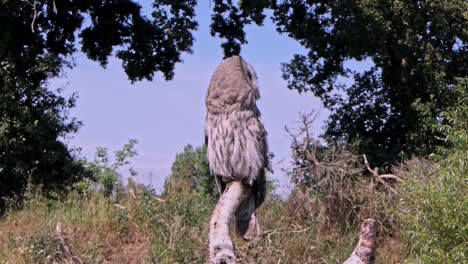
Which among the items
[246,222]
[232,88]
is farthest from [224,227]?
[232,88]

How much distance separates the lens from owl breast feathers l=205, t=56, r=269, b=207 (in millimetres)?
5816

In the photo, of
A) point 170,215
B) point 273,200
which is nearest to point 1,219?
point 170,215

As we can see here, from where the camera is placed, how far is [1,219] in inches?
524

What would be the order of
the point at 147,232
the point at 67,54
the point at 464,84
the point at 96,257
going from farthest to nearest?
the point at 67,54
the point at 464,84
the point at 147,232
the point at 96,257

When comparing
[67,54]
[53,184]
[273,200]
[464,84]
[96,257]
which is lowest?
[96,257]

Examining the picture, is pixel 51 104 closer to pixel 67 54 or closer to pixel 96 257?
pixel 67 54

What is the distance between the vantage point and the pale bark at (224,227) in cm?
515

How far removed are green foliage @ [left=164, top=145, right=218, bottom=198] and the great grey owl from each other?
788cm

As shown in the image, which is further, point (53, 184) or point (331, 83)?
point (331, 83)

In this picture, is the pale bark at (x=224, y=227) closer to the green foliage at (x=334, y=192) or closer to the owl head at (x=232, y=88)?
the owl head at (x=232, y=88)

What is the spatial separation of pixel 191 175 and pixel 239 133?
32.7ft

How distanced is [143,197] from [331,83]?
4.32 m

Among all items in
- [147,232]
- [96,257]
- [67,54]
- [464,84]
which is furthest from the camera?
[67,54]

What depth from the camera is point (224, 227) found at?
5293mm
